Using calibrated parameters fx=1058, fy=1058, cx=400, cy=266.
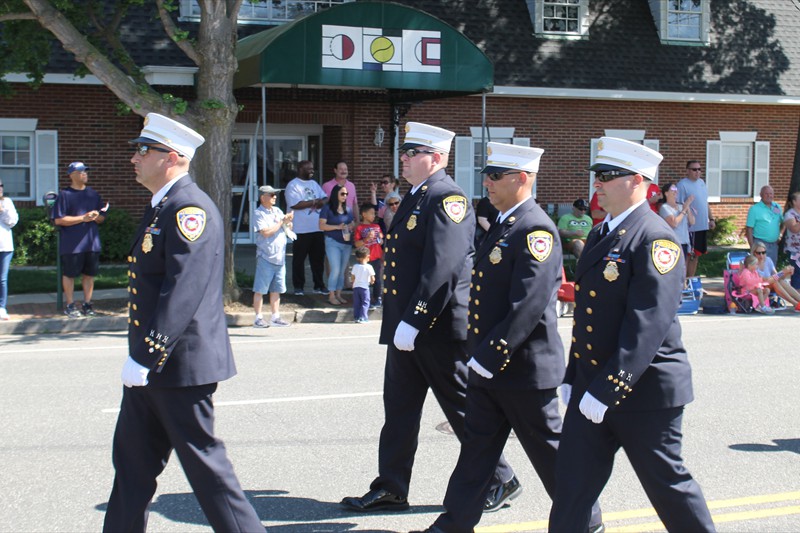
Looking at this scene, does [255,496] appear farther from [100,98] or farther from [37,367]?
[100,98]

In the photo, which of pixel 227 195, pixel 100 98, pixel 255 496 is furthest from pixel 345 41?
pixel 255 496

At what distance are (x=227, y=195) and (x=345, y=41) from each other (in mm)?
2872

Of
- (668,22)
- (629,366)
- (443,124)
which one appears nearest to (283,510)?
(629,366)

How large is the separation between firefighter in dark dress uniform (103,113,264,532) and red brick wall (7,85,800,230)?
15.2 m

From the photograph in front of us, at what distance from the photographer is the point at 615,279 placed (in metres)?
4.48

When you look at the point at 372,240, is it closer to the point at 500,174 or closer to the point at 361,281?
the point at 361,281

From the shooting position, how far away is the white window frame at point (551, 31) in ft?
74.8

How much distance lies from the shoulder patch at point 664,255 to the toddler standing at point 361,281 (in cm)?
896

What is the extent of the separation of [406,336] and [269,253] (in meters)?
7.64

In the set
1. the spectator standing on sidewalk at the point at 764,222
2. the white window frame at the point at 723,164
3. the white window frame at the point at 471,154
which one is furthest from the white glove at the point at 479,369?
the white window frame at the point at 723,164

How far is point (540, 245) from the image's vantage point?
5.13m

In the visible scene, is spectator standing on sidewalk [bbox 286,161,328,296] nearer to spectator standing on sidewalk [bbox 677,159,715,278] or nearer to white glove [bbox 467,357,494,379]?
spectator standing on sidewalk [bbox 677,159,715,278]

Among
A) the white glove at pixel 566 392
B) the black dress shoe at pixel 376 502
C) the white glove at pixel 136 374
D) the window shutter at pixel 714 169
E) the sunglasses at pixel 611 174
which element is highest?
the window shutter at pixel 714 169

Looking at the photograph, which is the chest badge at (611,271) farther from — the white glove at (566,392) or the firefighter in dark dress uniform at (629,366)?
the white glove at (566,392)
